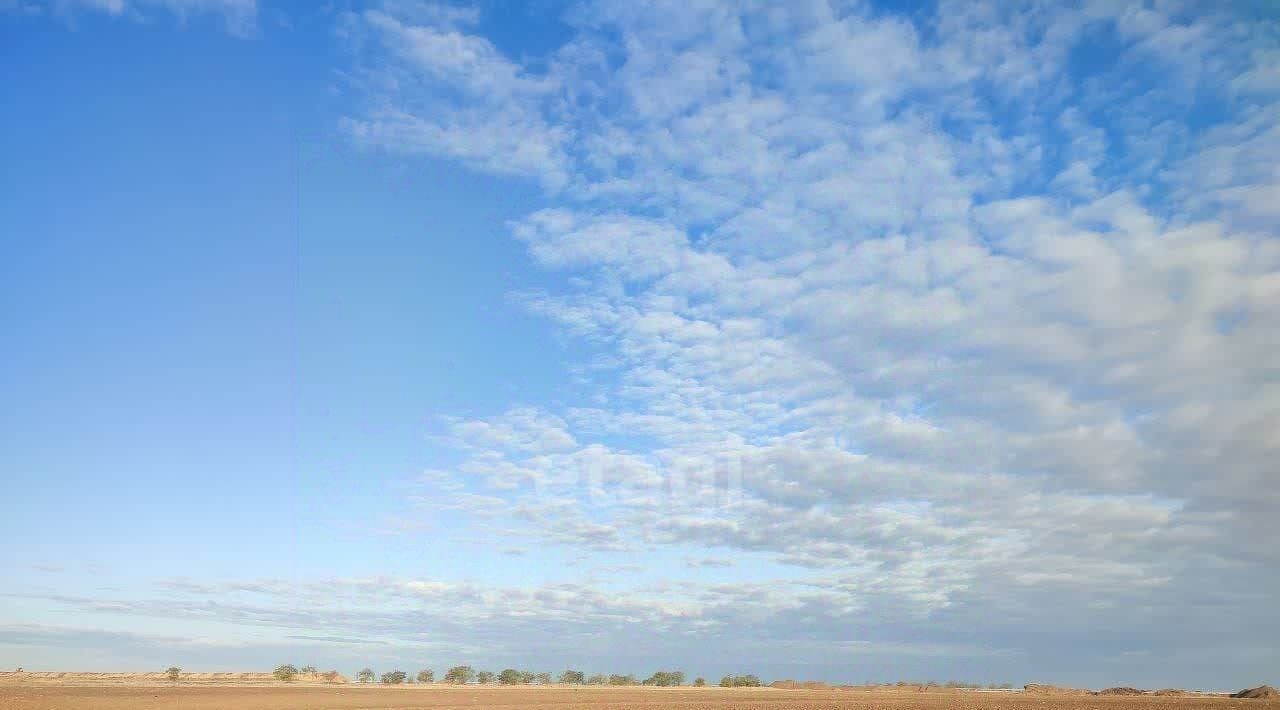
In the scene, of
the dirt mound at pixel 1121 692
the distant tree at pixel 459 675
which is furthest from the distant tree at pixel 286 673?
the dirt mound at pixel 1121 692

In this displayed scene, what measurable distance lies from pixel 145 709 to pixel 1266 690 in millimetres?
145989

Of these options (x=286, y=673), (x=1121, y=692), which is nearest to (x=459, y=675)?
(x=286, y=673)

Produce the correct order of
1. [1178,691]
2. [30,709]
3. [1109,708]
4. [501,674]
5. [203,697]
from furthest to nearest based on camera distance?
1. [501,674]
2. [1178,691]
3. [1109,708]
4. [203,697]
5. [30,709]

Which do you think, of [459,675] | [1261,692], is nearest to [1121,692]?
[1261,692]

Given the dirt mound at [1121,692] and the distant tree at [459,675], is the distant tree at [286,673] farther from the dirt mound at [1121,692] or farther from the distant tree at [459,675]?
the dirt mound at [1121,692]

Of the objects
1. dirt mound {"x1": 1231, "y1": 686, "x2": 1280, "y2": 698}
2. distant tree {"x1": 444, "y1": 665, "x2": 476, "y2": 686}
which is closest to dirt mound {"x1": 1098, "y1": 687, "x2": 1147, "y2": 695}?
dirt mound {"x1": 1231, "y1": 686, "x2": 1280, "y2": 698}

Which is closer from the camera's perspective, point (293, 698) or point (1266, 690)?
point (293, 698)

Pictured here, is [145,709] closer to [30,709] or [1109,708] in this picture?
[30,709]

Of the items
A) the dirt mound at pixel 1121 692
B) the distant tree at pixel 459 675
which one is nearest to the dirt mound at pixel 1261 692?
the dirt mound at pixel 1121 692

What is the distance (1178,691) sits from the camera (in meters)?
155

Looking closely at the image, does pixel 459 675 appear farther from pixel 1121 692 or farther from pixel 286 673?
pixel 1121 692

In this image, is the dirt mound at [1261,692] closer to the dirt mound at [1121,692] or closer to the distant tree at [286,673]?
the dirt mound at [1121,692]

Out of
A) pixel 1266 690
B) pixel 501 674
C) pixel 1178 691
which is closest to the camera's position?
pixel 1266 690

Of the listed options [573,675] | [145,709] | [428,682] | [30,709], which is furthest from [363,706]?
[573,675]
